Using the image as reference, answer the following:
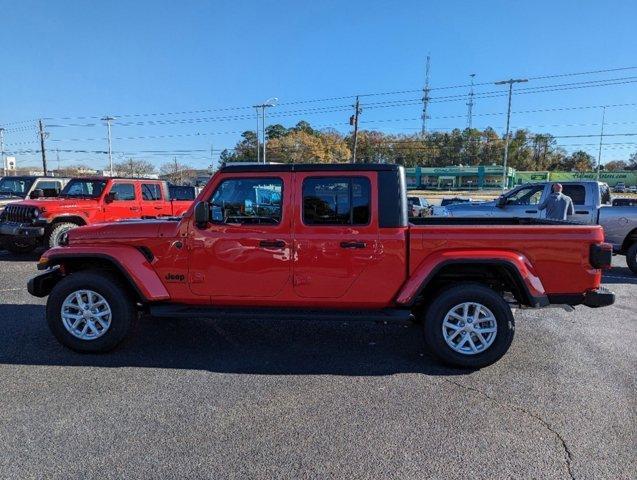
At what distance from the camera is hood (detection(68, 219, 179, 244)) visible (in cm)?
442

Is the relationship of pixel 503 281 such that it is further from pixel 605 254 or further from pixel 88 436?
pixel 88 436

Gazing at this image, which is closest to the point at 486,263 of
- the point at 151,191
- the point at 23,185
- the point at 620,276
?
the point at 620,276

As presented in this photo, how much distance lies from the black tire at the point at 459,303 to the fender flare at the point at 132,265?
2.57 metres

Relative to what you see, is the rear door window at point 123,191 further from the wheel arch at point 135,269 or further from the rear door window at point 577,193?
the rear door window at point 577,193

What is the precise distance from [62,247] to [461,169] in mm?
86598

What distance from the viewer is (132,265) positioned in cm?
438

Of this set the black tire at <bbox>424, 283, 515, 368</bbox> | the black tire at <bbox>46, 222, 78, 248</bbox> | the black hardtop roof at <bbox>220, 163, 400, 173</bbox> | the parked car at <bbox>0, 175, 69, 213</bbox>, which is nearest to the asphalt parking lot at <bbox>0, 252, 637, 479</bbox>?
the black tire at <bbox>424, 283, 515, 368</bbox>

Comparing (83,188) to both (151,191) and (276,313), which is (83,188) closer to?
(151,191)

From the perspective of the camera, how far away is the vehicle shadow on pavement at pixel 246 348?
424 centimetres

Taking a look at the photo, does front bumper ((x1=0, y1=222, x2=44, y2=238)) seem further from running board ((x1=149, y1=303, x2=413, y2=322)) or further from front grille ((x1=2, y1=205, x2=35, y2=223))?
running board ((x1=149, y1=303, x2=413, y2=322))

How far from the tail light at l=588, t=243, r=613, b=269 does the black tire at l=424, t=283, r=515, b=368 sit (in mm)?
870

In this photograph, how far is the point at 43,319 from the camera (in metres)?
5.54

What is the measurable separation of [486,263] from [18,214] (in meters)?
9.82

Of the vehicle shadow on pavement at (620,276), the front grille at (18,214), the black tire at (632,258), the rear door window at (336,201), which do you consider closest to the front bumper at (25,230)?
the front grille at (18,214)
